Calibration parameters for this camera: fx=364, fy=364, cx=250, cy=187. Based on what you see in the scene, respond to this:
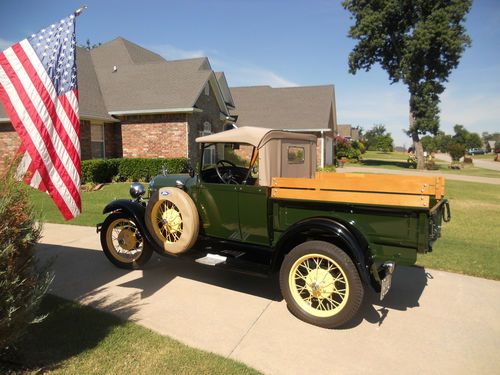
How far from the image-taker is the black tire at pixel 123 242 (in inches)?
209

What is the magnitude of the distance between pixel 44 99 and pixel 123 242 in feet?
8.45

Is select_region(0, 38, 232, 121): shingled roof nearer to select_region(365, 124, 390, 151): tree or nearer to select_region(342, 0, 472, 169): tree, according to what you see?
select_region(342, 0, 472, 169): tree

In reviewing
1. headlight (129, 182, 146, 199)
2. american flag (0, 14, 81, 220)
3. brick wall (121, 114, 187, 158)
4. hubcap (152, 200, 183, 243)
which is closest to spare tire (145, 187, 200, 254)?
hubcap (152, 200, 183, 243)

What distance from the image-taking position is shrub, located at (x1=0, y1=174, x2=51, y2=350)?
8.28 feet

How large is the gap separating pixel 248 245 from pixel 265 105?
27.1 m

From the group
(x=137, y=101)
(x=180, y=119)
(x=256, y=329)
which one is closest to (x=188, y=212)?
(x=256, y=329)

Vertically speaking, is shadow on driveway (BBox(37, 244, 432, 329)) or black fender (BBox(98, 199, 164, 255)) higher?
black fender (BBox(98, 199, 164, 255))

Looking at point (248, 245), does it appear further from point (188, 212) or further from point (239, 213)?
point (188, 212)

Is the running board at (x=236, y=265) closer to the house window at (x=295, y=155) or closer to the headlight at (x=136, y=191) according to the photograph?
the house window at (x=295, y=155)

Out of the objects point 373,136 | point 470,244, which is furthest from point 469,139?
point 470,244

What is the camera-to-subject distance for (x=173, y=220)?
4793mm

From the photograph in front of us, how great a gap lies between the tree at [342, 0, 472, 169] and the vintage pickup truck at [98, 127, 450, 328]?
100 ft

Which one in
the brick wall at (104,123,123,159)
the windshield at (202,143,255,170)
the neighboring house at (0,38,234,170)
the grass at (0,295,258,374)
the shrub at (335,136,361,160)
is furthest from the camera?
the shrub at (335,136,361,160)

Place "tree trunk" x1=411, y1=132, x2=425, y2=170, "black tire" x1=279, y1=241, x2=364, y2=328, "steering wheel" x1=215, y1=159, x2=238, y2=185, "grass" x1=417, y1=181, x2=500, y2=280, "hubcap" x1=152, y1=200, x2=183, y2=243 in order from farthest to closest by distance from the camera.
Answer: "tree trunk" x1=411, y1=132, x2=425, y2=170
"grass" x1=417, y1=181, x2=500, y2=280
"hubcap" x1=152, y1=200, x2=183, y2=243
"steering wheel" x1=215, y1=159, x2=238, y2=185
"black tire" x1=279, y1=241, x2=364, y2=328
